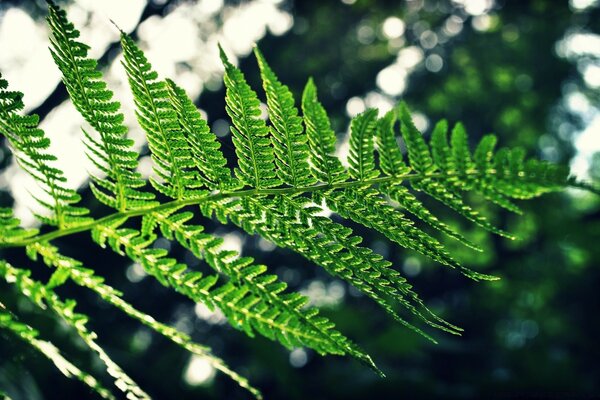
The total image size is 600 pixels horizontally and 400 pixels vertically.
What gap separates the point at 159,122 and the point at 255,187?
0.18 metres

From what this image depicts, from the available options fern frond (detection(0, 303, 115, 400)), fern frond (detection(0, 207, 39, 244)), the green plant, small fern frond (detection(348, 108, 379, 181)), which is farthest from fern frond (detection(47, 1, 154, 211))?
small fern frond (detection(348, 108, 379, 181))

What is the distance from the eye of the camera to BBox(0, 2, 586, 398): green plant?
61 centimetres

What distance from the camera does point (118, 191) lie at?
0.67 m

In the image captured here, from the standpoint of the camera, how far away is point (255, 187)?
0.71m

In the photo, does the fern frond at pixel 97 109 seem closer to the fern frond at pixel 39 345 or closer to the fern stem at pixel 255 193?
the fern stem at pixel 255 193

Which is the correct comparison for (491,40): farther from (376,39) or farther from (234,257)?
(234,257)

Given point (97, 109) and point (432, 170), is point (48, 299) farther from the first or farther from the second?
point (432, 170)

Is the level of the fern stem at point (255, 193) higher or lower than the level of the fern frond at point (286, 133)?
lower

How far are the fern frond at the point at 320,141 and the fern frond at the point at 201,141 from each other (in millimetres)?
136

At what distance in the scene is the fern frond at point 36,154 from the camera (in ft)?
1.91

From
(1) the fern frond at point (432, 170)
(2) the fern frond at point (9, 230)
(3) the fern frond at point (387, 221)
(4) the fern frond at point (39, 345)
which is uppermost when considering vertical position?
(1) the fern frond at point (432, 170)

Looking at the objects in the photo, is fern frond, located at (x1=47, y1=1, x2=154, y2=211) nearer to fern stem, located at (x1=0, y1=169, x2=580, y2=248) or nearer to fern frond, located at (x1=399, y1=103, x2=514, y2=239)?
fern stem, located at (x1=0, y1=169, x2=580, y2=248)

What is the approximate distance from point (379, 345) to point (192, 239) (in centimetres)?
362

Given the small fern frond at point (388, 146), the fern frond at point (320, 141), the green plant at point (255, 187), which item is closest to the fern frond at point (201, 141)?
the green plant at point (255, 187)
